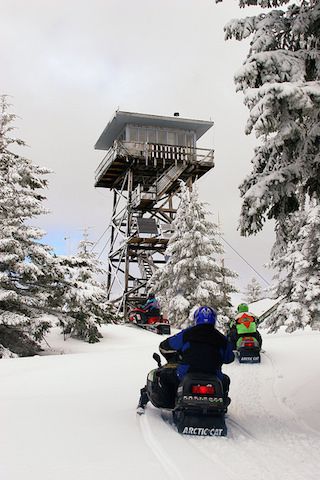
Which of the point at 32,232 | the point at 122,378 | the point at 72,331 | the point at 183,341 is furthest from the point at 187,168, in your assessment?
the point at 183,341

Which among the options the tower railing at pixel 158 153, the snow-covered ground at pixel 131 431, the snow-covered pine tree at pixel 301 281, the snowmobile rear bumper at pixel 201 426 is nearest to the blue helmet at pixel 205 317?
the snowmobile rear bumper at pixel 201 426

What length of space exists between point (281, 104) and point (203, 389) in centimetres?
335

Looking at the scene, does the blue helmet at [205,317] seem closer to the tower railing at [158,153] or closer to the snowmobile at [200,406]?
the snowmobile at [200,406]

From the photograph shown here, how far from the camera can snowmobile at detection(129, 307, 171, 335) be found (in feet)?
82.1

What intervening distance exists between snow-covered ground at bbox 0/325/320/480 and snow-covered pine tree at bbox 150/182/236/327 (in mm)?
15381

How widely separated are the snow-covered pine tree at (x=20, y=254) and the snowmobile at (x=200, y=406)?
29.3 feet

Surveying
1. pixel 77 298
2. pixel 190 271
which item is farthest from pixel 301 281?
pixel 77 298

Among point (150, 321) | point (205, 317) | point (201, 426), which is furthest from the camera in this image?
point (150, 321)

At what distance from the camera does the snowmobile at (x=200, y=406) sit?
15.2ft

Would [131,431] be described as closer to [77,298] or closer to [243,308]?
[243,308]

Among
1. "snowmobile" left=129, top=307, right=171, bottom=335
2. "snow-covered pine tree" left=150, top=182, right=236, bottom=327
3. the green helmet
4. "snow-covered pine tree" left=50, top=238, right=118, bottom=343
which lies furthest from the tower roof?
the green helmet

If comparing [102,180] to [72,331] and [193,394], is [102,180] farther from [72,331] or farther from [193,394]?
[193,394]

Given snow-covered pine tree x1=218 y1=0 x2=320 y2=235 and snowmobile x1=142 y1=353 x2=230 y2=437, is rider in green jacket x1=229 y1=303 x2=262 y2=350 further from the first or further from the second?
snowmobile x1=142 y1=353 x2=230 y2=437

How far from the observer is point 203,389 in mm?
4773
